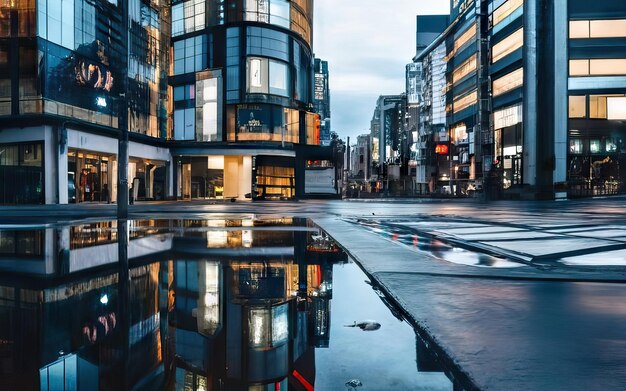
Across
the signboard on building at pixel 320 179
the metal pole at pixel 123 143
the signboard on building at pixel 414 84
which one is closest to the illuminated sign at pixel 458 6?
the signboard on building at pixel 414 84

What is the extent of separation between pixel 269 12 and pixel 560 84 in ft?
118

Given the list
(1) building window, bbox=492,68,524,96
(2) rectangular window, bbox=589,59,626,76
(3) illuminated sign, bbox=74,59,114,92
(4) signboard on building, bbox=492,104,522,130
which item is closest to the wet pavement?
(3) illuminated sign, bbox=74,59,114,92

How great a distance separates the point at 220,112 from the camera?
6712cm

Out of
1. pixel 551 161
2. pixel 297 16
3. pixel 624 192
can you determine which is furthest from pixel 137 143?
pixel 624 192

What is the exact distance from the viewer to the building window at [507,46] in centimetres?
6810

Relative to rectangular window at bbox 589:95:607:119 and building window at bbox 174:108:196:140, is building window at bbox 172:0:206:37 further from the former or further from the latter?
rectangular window at bbox 589:95:607:119

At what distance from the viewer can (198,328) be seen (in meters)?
4.20

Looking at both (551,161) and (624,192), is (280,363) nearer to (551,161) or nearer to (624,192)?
(551,161)

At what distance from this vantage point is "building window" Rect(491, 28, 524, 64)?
68.1 m

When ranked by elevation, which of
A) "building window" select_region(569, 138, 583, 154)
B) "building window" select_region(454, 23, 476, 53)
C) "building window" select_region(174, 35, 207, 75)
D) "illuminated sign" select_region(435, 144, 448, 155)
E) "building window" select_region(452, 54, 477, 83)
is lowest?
"building window" select_region(569, 138, 583, 154)

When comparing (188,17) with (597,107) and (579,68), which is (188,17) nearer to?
(579,68)

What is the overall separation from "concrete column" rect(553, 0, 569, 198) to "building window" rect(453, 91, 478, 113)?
75.8 ft

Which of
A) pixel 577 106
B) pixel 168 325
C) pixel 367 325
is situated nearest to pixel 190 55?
pixel 577 106

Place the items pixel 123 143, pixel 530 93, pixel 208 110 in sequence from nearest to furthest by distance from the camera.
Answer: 1. pixel 123 143
2. pixel 530 93
3. pixel 208 110
